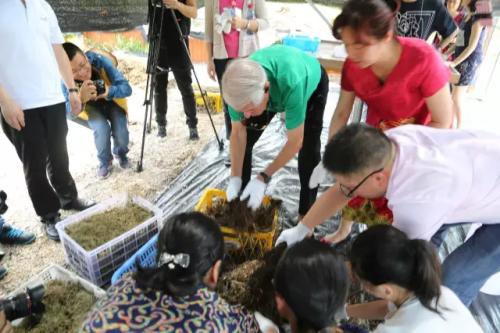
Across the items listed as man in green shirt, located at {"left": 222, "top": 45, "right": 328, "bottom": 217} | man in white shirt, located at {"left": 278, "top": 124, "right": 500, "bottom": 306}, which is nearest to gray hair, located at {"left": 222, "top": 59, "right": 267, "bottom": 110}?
man in green shirt, located at {"left": 222, "top": 45, "right": 328, "bottom": 217}

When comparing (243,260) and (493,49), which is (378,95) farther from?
(493,49)

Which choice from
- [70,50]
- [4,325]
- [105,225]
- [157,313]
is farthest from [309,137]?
[70,50]

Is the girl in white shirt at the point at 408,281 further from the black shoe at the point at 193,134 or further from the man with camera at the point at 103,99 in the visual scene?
the black shoe at the point at 193,134

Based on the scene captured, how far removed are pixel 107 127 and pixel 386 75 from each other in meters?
1.92

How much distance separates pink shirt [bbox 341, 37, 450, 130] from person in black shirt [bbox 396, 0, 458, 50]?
107 cm

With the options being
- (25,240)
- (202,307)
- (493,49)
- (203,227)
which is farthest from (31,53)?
(493,49)

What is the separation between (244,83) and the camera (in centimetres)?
127

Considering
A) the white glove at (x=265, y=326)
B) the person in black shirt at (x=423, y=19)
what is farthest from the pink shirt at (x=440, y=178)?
the person in black shirt at (x=423, y=19)

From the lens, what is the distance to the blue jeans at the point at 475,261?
119cm

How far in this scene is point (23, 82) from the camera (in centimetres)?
159

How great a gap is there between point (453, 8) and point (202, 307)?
10.4 ft

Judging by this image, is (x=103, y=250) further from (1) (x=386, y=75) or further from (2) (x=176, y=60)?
(2) (x=176, y=60)

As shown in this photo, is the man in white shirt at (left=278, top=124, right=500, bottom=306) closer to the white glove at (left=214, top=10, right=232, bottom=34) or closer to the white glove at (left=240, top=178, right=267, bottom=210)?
the white glove at (left=240, top=178, right=267, bottom=210)

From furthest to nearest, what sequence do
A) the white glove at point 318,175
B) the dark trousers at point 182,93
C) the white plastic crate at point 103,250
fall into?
the dark trousers at point 182,93 < the white glove at point 318,175 < the white plastic crate at point 103,250
